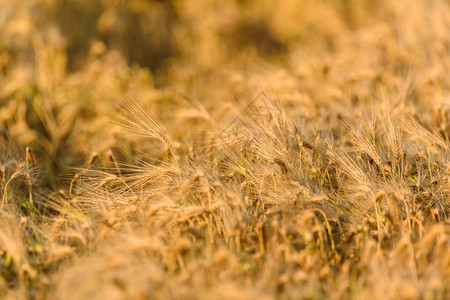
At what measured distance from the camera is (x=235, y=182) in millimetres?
2994

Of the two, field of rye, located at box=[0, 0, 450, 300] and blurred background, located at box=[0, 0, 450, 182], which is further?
blurred background, located at box=[0, 0, 450, 182]

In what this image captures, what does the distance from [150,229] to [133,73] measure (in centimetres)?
375

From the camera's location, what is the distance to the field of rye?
2357 mm

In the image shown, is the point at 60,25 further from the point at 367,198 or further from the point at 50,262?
the point at 367,198

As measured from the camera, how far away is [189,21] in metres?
7.45

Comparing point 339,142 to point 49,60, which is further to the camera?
point 49,60

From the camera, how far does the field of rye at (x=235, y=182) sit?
2.36 metres

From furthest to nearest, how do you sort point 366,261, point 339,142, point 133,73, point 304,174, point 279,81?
point 133,73 → point 279,81 → point 339,142 → point 304,174 → point 366,261

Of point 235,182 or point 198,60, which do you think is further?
point 198,60

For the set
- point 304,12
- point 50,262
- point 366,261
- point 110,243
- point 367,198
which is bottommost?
point 50,262

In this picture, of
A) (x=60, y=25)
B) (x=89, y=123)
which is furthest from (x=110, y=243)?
(x=60, y=25)

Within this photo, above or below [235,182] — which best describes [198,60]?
above

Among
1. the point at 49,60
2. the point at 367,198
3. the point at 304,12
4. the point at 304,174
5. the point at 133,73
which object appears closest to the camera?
the point at 367,198

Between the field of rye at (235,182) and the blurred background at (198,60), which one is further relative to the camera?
the blurred background at (198,60)
